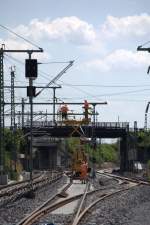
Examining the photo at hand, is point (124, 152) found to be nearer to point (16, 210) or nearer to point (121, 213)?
point (121, 213)

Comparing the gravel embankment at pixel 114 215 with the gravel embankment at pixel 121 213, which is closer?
the gravel embankment at pixel 114 215

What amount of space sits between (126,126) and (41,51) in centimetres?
6856

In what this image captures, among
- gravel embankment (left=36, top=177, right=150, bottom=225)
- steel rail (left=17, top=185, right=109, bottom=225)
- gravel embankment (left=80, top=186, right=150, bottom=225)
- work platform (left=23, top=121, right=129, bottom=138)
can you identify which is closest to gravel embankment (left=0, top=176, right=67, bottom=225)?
steel rail (left=17, top=185, right=109, bottom=225)

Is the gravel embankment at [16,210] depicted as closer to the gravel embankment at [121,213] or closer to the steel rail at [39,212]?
the steel rail at [39,212]

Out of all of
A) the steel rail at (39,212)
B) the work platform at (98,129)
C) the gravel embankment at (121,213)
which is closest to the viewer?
the steel rail at (39,212)

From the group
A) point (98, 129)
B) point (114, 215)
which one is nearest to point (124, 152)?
point (98, 129)

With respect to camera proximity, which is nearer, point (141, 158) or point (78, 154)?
Result: point (78, 154)

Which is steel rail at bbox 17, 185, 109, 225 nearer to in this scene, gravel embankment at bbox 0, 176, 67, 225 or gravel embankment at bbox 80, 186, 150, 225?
gravel embankment at bbox 0, 176, 67, 225

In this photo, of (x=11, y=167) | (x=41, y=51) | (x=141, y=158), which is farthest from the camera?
(x=141, y=158)

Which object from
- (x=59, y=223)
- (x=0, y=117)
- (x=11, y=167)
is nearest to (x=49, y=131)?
(x=11, y=167)

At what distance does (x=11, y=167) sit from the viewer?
220 feet

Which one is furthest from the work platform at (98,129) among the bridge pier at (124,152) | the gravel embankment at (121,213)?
the gravel embankment at (121,213)

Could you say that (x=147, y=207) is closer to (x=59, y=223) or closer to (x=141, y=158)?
(x=59, y=223)

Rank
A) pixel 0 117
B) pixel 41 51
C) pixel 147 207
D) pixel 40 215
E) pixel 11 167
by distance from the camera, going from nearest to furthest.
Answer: pixel 40 215 → pixel 147 207 → pixel 41 51 → pixel 0 117 → pixel 11 167
